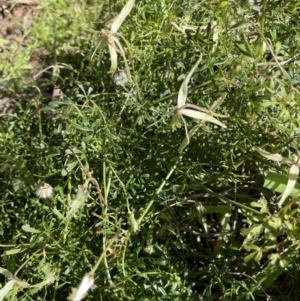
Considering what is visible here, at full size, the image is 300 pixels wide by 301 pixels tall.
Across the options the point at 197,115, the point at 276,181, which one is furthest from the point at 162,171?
the point at 197,115

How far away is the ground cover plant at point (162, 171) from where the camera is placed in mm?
1223

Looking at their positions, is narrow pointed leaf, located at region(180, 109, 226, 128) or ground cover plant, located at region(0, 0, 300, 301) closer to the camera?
narrow pointed leaf, located at region(180, 109, 226, 128)

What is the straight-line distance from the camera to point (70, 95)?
152cm

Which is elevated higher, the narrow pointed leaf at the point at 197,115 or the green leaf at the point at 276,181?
the narrow pointed leaf at the point at 197,115

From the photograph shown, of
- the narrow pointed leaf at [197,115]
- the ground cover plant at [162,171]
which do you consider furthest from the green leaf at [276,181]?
the narrow pointed leaf at [197,115]

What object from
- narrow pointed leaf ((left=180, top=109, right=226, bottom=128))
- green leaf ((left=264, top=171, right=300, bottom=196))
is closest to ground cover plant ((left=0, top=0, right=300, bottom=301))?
green leaf ((left=264, top=171, right=300, bottom=196))

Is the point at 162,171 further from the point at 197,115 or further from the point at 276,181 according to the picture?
the point at 197,115

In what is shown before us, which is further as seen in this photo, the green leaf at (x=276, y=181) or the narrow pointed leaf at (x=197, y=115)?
the green leaf at (x=276, y=181)

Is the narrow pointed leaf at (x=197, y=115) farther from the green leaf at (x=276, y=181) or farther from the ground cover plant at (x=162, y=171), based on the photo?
the green leaf at (x=276, y=181)

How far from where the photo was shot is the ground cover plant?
1.22 metres

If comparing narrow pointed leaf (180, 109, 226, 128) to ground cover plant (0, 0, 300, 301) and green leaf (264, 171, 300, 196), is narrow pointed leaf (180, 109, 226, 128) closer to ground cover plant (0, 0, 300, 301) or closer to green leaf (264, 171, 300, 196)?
ground cover plant (0, 0, 300, 301)

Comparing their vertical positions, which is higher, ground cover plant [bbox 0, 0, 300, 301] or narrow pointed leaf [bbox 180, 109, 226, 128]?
narrow pointed leaf [bbox 180, 109, 226, 128]

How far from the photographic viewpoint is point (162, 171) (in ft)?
4.55

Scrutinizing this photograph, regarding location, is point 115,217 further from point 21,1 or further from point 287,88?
point 21,1
